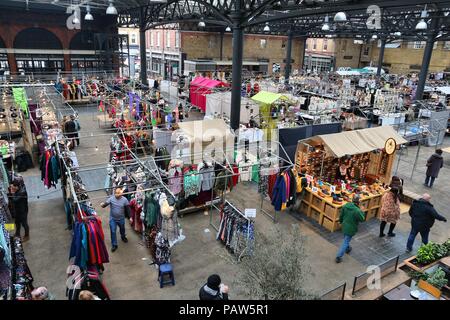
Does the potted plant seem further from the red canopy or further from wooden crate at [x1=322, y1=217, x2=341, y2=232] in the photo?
the red canopy

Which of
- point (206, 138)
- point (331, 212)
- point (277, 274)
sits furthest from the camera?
point (206, 138)

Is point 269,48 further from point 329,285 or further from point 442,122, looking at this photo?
point 329,285

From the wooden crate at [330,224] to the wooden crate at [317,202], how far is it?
35 centimetres

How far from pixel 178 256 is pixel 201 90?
50.4ft

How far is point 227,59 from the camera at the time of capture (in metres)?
41.3

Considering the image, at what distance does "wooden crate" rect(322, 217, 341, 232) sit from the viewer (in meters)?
8.72

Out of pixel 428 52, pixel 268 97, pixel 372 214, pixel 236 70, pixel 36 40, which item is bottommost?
pixel 372 214

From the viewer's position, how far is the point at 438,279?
572cm

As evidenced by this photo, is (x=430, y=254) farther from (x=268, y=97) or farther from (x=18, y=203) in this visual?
(x=268, y=97)

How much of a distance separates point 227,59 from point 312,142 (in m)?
33.3

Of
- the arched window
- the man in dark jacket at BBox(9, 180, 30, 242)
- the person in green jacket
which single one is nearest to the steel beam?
the arched window

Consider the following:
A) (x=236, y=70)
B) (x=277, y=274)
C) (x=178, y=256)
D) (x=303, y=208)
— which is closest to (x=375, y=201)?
(x=303, y=208)

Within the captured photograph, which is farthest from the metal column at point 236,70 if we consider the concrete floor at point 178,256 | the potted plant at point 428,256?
the potted plant at point 428,256
